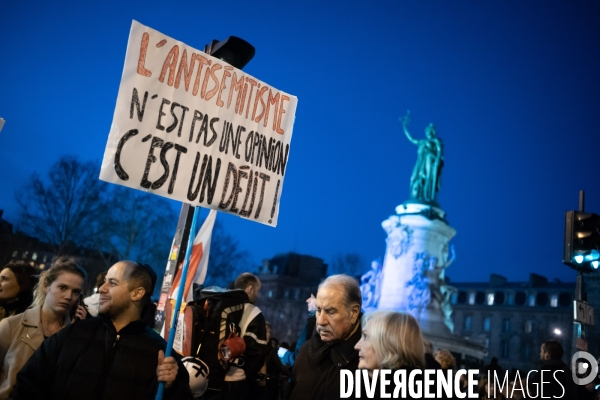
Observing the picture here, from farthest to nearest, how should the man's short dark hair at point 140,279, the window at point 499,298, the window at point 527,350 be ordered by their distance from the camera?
the window at point 499,298 → the window at point 527,350 → the man's short dark hair at point 140,279

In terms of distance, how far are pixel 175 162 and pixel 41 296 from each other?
1704 millimetres

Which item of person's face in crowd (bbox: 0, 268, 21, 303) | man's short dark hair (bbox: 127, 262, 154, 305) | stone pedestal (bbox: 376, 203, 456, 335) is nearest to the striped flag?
person's face in crowd (bbox: 0, 268, 21, 303)

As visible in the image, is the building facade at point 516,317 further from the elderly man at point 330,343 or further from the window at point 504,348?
the elderly man at point 330,343

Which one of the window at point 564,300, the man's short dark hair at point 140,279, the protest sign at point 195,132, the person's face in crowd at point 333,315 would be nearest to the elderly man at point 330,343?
the person's face in crowd at point 333,315

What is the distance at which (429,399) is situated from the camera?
301 cm

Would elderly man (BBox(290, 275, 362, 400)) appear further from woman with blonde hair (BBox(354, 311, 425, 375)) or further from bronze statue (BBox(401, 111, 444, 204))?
bronze statue (BBox(401, 111, 444, 204))

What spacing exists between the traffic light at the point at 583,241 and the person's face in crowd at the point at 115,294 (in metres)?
7.17

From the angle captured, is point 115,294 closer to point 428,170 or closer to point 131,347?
point 131,347

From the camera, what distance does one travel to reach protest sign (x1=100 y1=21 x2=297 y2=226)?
3.88m

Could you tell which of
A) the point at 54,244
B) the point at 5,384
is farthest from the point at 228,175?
the point at 54,244

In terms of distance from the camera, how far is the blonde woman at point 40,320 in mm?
4035

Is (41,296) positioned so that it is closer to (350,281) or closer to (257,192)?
(257,192)

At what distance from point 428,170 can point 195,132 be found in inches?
857

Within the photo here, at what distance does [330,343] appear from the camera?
3873 mm
